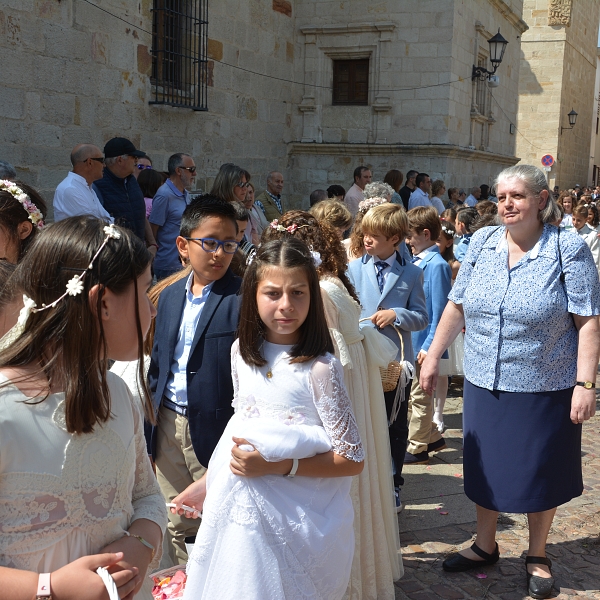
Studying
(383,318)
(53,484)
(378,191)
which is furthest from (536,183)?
(378,191)

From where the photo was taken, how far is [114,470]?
1759mm

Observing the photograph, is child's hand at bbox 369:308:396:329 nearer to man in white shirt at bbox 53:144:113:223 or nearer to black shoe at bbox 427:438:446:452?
black shoe at bbox 427:438:446:452

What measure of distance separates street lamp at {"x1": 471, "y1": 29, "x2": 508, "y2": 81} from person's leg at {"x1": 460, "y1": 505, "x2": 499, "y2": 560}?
556 inches

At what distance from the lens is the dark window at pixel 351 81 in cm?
1561

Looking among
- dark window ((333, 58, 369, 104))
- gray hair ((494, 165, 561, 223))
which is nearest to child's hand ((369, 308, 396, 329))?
gray hair ((494, 165, 561, 223))

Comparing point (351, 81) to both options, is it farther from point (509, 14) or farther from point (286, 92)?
point (509, 14)

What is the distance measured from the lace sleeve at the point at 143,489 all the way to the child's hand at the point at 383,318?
102 inches

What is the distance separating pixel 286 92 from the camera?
14.9 m

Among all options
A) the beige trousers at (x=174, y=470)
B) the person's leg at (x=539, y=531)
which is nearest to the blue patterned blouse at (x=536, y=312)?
the person's leg at (x=539, y=531)

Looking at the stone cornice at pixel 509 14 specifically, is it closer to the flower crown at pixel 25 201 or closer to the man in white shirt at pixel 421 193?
the man in white shirt at pixel 421 193

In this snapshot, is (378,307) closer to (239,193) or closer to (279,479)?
(279,479)

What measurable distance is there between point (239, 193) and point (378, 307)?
9.75ft

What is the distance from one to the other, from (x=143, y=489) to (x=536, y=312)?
7.68ft

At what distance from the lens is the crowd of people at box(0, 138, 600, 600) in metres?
1.68
